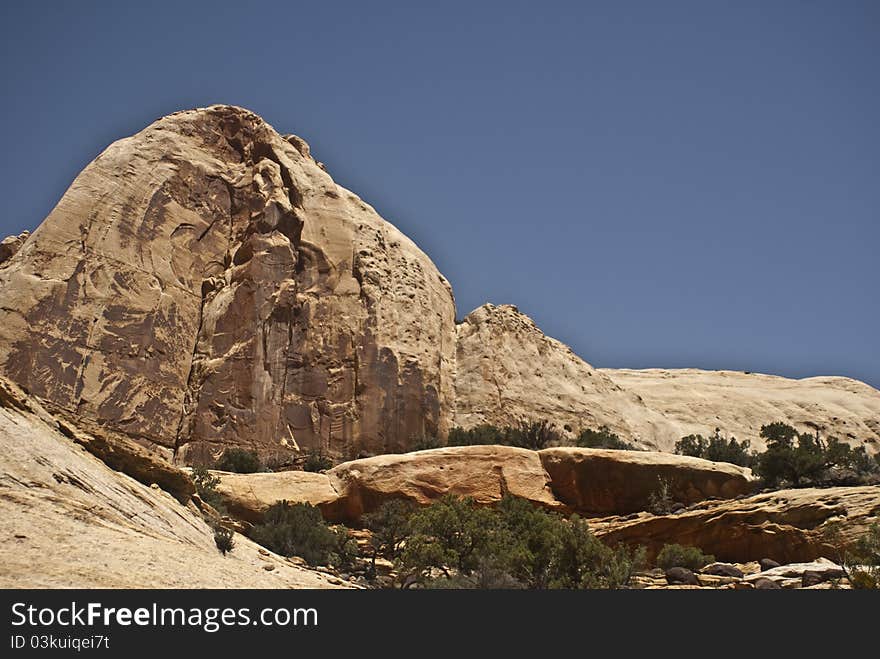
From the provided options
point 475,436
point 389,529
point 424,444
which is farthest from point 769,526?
point 424,444

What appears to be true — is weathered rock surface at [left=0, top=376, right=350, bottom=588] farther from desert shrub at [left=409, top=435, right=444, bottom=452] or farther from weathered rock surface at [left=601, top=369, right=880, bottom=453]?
weathered rock surface at [left=601, top=369, right=880, bottom=453]

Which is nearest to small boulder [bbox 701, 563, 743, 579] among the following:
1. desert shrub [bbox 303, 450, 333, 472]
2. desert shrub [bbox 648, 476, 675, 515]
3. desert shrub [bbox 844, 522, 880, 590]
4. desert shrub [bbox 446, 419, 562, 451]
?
desert shrub [bbox 844, 522, 880, 590]

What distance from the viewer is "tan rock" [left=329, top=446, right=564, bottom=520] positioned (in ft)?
105

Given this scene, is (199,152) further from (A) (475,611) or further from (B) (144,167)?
(A) (475,611)

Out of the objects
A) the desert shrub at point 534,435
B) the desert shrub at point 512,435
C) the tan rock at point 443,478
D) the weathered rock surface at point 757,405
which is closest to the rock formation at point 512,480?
the tan rock at point 443,478

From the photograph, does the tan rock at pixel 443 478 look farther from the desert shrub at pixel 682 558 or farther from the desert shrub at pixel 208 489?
the desert shrub at pixel 682 558

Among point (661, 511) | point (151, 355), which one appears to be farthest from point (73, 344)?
point (661, 511)

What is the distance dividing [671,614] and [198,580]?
21.7 ft

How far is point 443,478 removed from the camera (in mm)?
32875

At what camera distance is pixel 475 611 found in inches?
512

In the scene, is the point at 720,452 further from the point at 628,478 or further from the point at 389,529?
the point at 389,529

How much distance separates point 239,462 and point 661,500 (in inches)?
543

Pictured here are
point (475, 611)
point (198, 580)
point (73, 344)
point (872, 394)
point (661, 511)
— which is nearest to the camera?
point (475, 611)

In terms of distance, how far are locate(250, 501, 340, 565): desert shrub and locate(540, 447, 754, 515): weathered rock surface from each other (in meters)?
9.03
